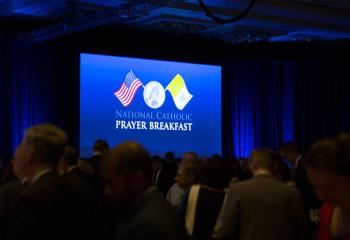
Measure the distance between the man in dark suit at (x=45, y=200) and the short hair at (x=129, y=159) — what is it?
0.54 metres

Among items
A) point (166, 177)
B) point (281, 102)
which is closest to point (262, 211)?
point (166, 177)

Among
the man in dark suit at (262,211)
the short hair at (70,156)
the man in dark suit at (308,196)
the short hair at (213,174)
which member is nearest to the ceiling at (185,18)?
the man in dark suit at (308,196)

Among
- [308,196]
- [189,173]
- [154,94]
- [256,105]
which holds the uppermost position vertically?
[154,94]

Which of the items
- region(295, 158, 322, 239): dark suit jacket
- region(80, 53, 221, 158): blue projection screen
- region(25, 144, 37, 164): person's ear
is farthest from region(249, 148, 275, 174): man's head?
region(80, 53, 221, 158): blue projection screen

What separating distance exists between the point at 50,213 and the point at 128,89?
1057cm

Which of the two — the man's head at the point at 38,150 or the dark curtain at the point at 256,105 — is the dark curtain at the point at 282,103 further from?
the man's head at the point at 38,150

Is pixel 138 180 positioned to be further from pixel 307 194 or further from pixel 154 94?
pixel 154 94

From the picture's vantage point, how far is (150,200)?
207 cm

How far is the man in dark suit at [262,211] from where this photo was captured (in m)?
4.14

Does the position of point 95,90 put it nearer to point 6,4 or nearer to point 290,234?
point 6,4

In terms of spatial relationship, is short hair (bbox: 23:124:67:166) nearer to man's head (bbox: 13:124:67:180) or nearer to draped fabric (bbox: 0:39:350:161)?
man's head (bbox: 13:124:67:180)

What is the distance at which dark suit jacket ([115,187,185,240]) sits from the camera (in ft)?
6.55

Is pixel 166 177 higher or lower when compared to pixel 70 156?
lower

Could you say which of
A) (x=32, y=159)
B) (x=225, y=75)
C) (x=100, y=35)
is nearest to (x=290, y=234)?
(x=32, y=159)
